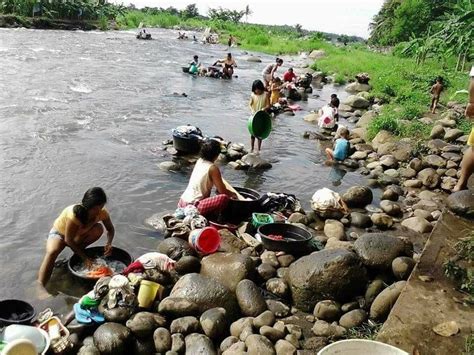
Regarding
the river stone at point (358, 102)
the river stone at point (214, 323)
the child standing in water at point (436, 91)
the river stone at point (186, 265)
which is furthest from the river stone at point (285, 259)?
the river stone at point (358, 102)

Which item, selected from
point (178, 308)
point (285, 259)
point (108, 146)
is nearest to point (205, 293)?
point (178, 308)

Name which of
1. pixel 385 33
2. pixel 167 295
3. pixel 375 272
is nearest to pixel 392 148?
pixel 375 272

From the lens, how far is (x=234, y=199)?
256 inches

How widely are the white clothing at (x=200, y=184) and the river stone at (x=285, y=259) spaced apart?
144 cm

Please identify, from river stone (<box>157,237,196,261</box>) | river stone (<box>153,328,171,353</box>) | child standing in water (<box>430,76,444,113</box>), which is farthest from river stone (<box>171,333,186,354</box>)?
child standing in water (<box>430,76,444,113</box>)

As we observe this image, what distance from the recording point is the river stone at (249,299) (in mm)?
4621

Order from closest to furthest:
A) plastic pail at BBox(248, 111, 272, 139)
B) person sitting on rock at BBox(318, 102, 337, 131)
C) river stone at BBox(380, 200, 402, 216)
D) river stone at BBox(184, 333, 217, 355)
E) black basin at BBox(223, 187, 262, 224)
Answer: river stone at BBox(184, 333, 217, 355) < black basin at BBox(223, 187, 262, 224) < river stone at BBox(380, 200, 402, 216) < plastic pail at BBox(248, 111, 272, 139) < person sitting on rock at BBox(318, 102, 337, 131)

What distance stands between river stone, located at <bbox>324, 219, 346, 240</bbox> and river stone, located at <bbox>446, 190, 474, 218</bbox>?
1.43 meters

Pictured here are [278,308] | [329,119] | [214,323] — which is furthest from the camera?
[329,119]

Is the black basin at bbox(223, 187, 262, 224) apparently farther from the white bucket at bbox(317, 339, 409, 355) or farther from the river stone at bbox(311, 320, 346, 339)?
the white bucket at bbox(317, 339, 409, 355)

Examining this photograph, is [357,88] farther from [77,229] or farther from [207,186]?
[77,229]

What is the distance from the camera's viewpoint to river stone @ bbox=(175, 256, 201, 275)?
523 cm

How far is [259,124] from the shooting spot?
9844 millimetres

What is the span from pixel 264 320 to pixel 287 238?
1.84m
